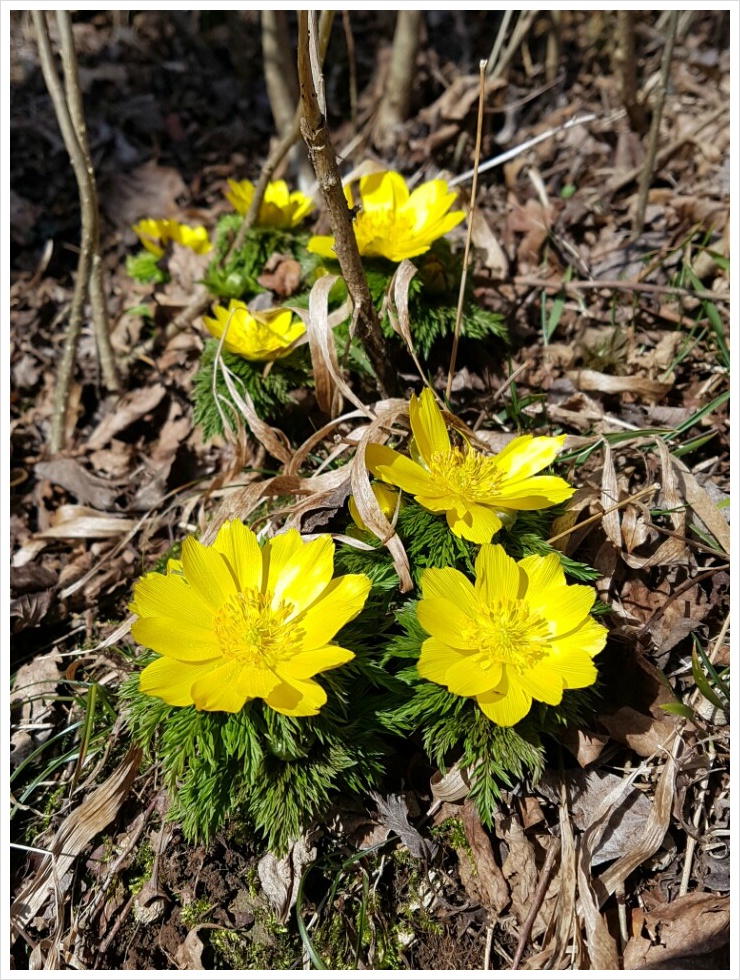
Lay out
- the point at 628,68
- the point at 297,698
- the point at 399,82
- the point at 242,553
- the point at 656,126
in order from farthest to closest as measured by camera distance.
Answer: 1. the point at 399,82
2. the point at 628,68
3. the point at 656,126
4. the point at 242,553
5. the point at 297,698

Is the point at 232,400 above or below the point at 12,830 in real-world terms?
above

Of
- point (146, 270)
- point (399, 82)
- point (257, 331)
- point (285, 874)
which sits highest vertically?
point (399, 82)

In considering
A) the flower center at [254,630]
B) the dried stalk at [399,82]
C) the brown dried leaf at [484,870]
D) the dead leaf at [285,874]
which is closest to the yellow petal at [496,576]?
the flower center at [254,630]

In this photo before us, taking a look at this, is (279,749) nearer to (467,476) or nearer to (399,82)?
(467,476)

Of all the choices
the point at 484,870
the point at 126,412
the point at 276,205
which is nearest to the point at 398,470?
the point at 484,870

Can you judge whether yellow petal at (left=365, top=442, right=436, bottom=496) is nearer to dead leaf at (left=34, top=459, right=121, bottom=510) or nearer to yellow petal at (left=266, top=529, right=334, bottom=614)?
yellow petal at (left=266, top=529, right=334, bottom=614)

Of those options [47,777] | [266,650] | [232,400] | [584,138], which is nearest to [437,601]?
[266,650]

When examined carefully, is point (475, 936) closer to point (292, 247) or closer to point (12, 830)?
point (12, 830)
